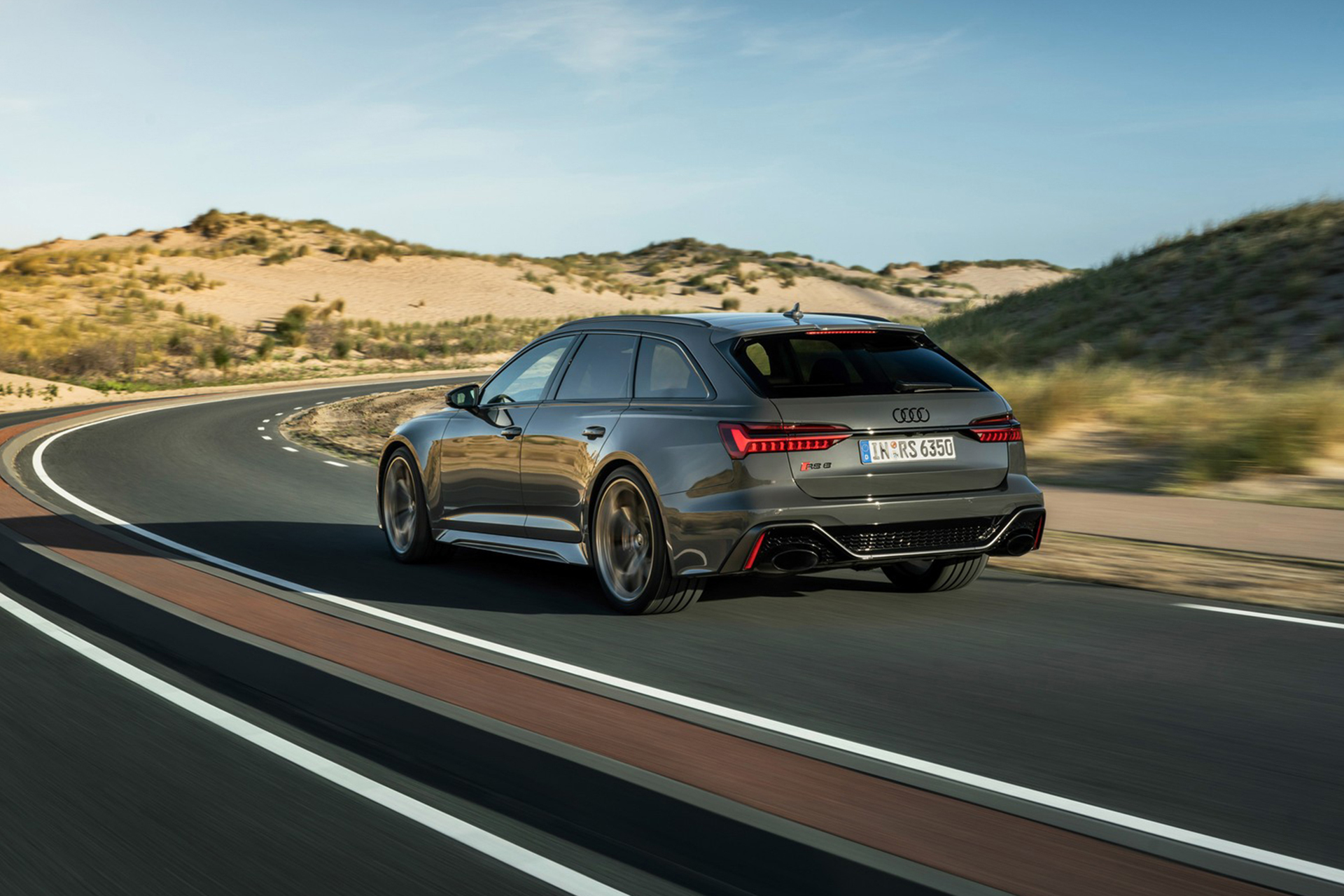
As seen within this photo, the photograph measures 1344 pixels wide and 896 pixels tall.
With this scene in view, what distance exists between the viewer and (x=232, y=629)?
23.2 ft

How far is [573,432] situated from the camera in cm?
831

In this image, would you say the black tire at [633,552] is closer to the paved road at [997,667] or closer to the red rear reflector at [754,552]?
the paved road at [997,667]

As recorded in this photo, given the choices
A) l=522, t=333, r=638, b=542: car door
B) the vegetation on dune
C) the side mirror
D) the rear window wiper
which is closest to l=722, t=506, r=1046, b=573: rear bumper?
the rear window wiper

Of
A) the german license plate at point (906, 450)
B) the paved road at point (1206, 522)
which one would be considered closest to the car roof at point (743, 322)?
the german license plate at point (906, 450)

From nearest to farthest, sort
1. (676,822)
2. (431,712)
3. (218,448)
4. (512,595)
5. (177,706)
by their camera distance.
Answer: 1. (676,822)
2. (431,712)
3. (177,706)
4. (512,595)
5. (218,448)

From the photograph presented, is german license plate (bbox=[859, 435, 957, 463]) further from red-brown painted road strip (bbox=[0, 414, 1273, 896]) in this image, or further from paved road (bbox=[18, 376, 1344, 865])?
red-brown painted road strip (bbox=[0, 414, 1273, 896])

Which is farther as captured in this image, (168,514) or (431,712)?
(168,514)

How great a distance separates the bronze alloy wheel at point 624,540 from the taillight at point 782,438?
80 centimetres

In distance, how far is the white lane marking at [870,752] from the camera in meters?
4.02

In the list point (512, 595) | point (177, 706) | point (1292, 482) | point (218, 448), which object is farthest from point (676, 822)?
point (218, 448)

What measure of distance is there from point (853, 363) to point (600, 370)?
162 cm

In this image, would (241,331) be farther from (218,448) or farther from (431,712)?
(431,712)

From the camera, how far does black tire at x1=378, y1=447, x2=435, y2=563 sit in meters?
9.87

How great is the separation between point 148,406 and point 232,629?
26206 mm
